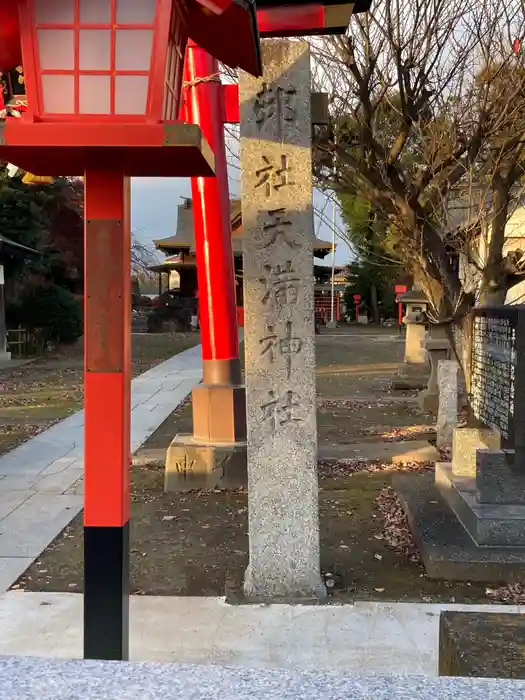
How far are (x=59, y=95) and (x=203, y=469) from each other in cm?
464

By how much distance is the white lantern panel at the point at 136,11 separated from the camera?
2.44 m

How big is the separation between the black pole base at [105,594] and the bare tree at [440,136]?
5.03 m

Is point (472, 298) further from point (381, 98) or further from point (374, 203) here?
point (381, 98)

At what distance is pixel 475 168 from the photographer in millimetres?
7199

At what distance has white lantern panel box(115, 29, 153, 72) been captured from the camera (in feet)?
8.00

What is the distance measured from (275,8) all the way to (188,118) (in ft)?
8.38

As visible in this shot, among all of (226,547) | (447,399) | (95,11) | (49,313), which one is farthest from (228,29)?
(49,313)

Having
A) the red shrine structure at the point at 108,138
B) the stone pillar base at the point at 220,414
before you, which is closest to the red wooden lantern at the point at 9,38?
the red shrine structure at the point at 108,138

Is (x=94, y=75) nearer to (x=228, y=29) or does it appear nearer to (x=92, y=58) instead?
(x=92, y=58)

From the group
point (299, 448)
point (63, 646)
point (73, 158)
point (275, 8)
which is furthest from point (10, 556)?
point (275, 8)

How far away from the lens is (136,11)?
2.44m

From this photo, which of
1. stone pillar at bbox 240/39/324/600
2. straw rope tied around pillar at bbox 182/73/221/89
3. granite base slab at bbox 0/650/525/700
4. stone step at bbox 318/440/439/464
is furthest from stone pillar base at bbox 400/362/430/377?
granite base slab at bbox 0/650/525/700

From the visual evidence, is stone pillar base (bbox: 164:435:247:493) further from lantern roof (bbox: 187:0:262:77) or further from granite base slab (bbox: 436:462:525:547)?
lantern roof (bbox: 187:0:262:77)

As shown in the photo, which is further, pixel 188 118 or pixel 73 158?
pixel 188 118
